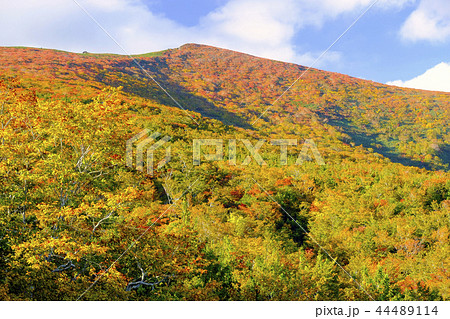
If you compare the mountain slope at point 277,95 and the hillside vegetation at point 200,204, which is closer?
the hillside vegetation at point 200,204

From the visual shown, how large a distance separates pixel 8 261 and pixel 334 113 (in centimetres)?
15179

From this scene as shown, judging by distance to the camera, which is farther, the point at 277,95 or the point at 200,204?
the point at 277,95

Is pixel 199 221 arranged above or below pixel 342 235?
above

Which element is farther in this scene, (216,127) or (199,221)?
(216,127)

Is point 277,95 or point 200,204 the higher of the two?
point 277,95

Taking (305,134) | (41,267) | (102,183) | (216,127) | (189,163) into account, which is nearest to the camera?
(41,267)

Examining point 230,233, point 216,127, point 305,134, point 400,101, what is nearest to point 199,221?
point 230,233

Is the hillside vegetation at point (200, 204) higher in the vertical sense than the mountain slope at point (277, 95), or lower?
lower

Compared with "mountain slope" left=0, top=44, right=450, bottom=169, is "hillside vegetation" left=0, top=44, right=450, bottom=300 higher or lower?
lower

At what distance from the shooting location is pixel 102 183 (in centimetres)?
1338

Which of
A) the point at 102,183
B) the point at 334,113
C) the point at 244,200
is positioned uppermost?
the point at 334,113

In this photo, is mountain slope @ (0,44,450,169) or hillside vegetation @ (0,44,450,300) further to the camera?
mountain slope @ (0,44,450,169)

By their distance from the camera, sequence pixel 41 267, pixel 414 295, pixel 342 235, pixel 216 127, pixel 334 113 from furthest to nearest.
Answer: pixel 334 113
pixel 216 127
pixel 342 235
pixel 414 295
pixel 41 267

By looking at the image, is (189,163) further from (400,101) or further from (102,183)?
(400,101)
